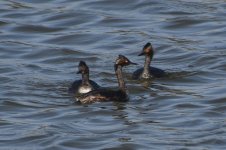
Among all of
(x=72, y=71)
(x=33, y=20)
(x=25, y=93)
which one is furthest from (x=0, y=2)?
(x=25, y=93)

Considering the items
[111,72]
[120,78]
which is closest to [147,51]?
[111,72]

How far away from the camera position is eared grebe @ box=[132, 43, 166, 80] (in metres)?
20.8

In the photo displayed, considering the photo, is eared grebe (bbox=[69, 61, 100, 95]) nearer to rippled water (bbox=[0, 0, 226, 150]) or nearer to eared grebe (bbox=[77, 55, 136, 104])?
rippled water (bbox=[0, 0, 226, 150])

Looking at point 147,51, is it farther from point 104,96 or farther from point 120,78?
point 104,96

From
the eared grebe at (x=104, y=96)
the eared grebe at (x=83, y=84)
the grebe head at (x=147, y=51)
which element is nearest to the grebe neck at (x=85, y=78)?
the eared grebe at (x=83, y=84)

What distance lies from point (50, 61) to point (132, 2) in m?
5.34

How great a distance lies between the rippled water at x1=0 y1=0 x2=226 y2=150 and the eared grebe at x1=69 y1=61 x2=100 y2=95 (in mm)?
215

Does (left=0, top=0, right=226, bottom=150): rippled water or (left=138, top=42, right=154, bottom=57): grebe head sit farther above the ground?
(left=138, top=42, right=154, bottom=57): grebe head

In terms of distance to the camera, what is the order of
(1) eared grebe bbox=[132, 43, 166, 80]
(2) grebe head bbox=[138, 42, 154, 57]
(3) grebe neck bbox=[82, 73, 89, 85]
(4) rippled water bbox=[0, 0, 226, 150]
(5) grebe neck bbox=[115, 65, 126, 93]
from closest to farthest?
(4) rippled water bbox=[0, 0, 226, 150] < (5) grebe neck bbox=[115, 65, 126, 93] < (3) grebe neck bbox=[82, 73, 89, 85] < (1) eared grebe bbox=[132, 43, 166, 80] < (2) grebe head bbox=[138, 42, 154, 57]

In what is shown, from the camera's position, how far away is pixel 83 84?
19531mm

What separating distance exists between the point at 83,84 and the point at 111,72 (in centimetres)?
194

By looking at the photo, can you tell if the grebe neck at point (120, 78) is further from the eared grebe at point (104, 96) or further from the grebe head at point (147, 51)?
the grebe head at point (147, 51)

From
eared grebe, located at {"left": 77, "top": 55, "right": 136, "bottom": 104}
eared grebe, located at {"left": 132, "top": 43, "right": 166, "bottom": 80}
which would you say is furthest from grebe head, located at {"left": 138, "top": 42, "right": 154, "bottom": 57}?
eared grebe, located at {"left": 77, "top": 55, "right": 136, "bottom": 104}

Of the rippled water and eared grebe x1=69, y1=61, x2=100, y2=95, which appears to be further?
eared grebe x1=69, y1=61, x2=100, y2=95
